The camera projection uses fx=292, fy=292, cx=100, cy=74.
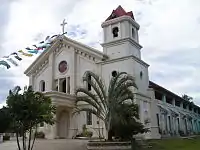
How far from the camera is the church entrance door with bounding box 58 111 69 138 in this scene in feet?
116

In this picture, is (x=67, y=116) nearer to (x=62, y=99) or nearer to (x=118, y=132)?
(x=62, y=99)

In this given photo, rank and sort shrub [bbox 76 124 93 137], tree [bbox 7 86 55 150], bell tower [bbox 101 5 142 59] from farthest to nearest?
1. bell tower [bbox 101 5 142 59]
2. shrub [bbox 76 124 93 137]
3. tree [bbox 7 86 55 150]

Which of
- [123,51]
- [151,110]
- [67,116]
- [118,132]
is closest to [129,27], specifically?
[123,51]

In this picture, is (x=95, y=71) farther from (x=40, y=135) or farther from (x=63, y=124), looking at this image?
(x=40, y=135)

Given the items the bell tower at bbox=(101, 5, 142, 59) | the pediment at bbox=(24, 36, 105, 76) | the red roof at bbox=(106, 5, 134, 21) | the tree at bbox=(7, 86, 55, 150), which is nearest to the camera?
the tree at bbox=(7, 86, 55, 150)

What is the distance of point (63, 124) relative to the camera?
35562mm

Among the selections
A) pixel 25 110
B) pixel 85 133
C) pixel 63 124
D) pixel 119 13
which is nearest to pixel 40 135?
pixel 63 124

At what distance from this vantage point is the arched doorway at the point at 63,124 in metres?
35.2

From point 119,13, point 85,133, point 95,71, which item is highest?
point 119,13

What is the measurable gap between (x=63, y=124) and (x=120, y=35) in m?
12.8

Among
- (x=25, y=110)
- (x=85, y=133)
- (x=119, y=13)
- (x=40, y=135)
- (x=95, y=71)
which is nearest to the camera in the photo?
(x=25, y=110)

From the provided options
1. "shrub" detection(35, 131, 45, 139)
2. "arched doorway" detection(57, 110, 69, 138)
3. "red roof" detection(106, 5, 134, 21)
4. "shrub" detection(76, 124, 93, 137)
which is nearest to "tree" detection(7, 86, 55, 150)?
"shrub" detection(35, 131, 45, 139)

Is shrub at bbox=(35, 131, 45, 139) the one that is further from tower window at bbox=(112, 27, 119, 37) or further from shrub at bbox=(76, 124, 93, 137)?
tower window at bbox=(112, 27, 119, 37)

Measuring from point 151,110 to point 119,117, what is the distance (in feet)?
44.5
